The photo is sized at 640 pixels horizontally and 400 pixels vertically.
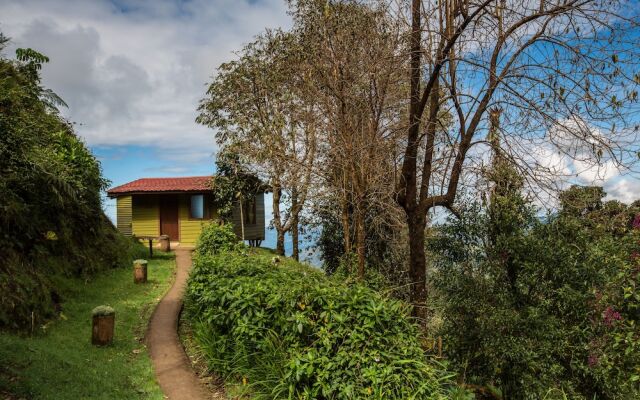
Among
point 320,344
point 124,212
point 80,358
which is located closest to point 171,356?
point 80,358

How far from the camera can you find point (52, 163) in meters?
11.5

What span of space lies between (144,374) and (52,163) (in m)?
7.09

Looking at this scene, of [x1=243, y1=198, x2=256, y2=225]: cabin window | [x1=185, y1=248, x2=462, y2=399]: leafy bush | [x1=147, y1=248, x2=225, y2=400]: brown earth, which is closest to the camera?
[x1=185, y1=248, x2=462, y2=399]: leafy bush

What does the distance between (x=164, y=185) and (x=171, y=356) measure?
734 inches

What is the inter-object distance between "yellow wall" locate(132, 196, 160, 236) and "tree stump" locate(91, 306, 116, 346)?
17429 mm

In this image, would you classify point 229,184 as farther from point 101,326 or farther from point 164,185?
point 101,326

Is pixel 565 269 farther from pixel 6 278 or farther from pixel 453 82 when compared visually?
pixel 6 278

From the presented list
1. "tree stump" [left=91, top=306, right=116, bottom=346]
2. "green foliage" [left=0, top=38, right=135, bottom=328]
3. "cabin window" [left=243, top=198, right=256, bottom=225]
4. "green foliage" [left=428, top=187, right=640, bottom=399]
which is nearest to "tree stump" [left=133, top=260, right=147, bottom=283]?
"green foliage" [left=0, top=38, right=135, bottom=328]

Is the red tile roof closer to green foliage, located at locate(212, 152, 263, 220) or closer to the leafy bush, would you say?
green foliage, located at locate(212, 152, 263, 220)

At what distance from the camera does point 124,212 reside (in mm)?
26297

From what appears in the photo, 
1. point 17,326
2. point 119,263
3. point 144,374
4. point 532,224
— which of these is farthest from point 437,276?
point 119,263

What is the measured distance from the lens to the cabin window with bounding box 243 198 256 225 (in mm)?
26041

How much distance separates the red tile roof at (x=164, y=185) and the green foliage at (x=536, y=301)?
1753cm

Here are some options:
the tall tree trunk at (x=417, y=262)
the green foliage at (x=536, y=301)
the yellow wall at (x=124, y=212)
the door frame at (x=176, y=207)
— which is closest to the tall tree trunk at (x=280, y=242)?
the door frame at (x=176, y=207)
